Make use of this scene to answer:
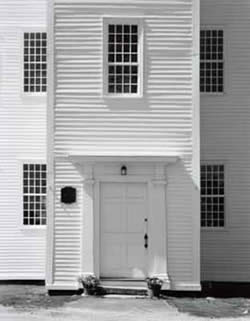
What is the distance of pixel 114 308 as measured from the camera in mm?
14984

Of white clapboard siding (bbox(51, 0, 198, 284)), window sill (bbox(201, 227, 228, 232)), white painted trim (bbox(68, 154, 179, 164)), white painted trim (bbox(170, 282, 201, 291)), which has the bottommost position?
white painted trim (bbox(170, 282, 201, 291))

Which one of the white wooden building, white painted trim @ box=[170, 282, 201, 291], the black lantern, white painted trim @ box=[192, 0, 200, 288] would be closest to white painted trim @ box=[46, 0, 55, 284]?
the white wooden building

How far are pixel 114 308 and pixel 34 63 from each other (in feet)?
25.3

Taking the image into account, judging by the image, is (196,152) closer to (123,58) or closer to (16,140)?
(123,58)

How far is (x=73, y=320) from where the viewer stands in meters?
13.7

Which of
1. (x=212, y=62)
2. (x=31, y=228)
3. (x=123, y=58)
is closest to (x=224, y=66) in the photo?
(x=212, y=62)

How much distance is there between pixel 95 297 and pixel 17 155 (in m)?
4.98

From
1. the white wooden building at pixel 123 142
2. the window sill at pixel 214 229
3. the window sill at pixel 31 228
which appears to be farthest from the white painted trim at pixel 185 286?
the window sill at pixel 31 228

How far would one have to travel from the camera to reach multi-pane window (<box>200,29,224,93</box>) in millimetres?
19406

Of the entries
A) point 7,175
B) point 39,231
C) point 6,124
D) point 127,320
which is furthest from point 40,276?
point 127,320

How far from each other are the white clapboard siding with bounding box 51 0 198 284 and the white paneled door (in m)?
0.72

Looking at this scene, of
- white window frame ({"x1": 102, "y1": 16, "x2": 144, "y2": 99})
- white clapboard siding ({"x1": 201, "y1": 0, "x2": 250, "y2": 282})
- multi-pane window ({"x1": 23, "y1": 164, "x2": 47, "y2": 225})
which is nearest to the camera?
white window frame ({"x1": 102, "y1": 16, "x2": 144, "y2": 99})

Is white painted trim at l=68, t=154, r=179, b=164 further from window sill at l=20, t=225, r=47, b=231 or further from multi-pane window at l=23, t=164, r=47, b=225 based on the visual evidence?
window sill at l=20, t=225, r=47, b=231

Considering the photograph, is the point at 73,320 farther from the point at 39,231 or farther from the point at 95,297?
the point at 39,231
